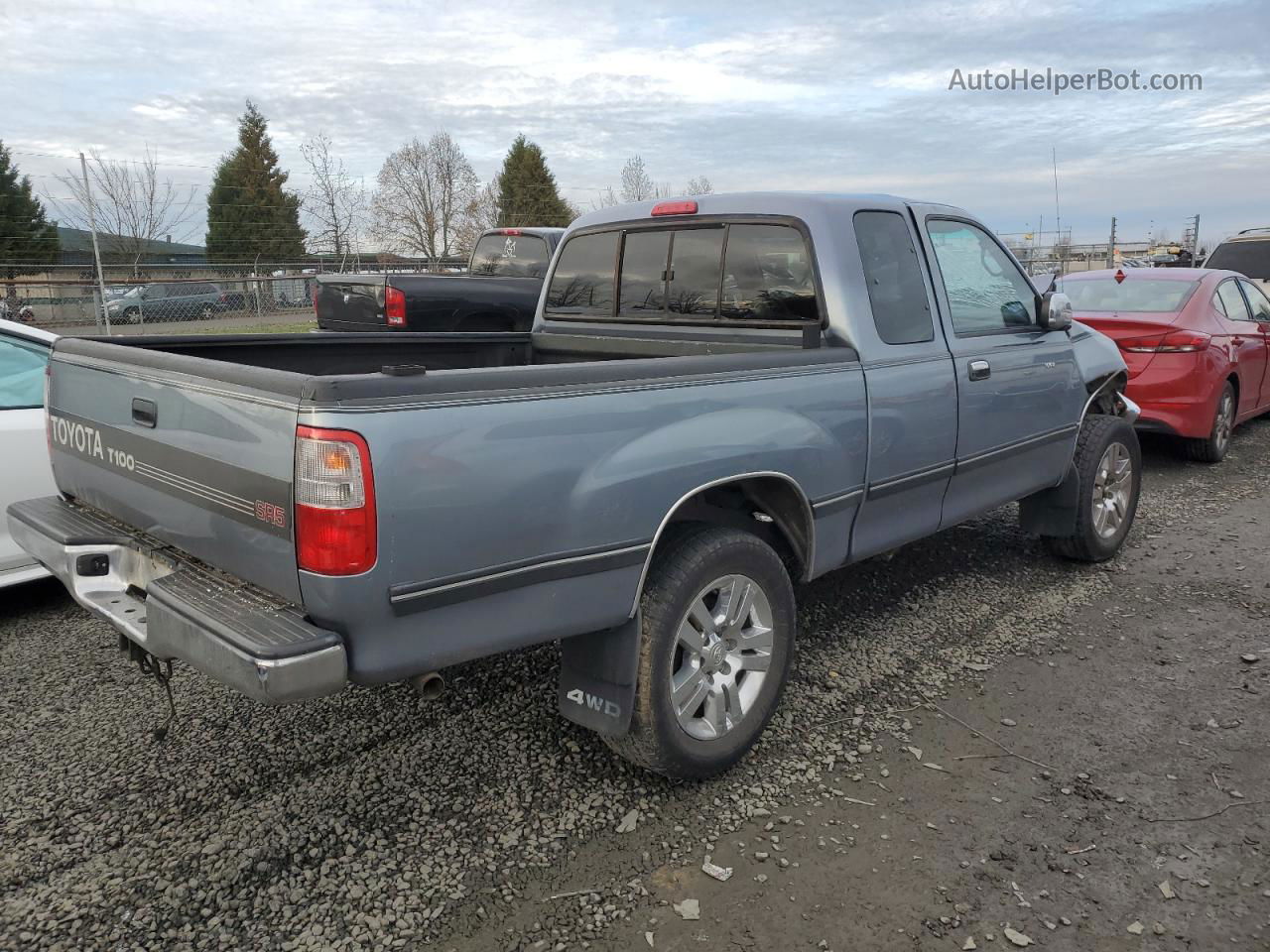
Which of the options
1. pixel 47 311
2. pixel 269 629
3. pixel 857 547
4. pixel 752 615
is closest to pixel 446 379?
pixel 269 629

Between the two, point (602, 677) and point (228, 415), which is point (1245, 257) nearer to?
point (602, 677)

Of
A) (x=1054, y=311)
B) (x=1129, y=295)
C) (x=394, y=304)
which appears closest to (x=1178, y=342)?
(x=1129, y=295)

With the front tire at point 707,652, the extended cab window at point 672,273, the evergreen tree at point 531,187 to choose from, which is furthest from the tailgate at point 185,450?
the evergreen tree at point 531,187

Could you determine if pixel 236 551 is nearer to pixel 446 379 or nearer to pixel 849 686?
pixel 446 379

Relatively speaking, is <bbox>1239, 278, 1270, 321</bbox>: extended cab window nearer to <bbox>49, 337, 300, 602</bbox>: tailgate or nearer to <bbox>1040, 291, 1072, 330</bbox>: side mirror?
<bbox>1040, 291, 1072, 330</bbox>: side mirror

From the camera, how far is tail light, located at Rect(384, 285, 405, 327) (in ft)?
31.6

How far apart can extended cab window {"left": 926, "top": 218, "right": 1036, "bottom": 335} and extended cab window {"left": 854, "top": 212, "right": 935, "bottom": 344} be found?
0.72ft

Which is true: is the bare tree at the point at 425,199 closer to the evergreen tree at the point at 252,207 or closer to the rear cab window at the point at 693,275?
the evergreen tree at the point at 252,207

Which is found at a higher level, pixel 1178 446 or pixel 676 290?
pixel 676 290

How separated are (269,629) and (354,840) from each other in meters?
0.94

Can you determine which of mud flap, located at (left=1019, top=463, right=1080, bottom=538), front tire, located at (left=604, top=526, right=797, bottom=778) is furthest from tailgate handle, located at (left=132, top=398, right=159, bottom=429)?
mud flap, located at (left=1019, top=463, right=1080, bottom=538)

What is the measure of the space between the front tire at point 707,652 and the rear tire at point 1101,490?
8.59 ft

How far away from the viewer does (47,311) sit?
62.6 ft

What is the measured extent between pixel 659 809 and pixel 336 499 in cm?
155
